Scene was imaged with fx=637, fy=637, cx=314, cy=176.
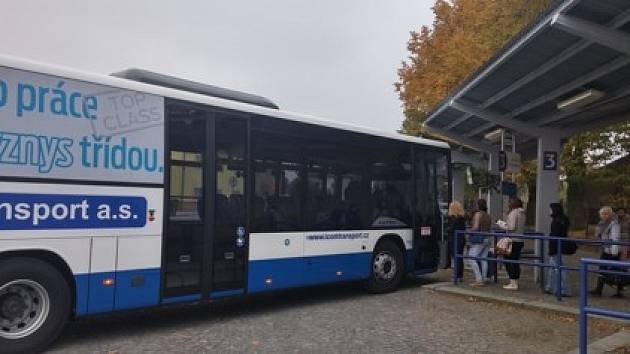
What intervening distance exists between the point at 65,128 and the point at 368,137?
18.3ft

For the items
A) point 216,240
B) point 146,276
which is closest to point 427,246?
point 216,240

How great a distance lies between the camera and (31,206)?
21.6 ft

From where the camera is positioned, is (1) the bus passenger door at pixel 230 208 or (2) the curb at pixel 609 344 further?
(1) the bus passenger door at pixel 230 208

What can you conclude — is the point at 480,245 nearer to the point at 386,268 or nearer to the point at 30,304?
the point at 386,268

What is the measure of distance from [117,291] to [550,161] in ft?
34.5

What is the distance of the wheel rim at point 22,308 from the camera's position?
6.53 meters

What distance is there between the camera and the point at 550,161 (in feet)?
47.3

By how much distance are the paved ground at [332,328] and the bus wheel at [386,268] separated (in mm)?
571

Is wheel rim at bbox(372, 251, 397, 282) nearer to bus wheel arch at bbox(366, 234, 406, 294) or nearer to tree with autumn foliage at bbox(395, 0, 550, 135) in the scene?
bus wheel arch at bbox(366, 234, 406, 294)

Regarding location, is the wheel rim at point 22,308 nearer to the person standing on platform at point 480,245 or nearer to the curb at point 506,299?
the curb at point 506,299

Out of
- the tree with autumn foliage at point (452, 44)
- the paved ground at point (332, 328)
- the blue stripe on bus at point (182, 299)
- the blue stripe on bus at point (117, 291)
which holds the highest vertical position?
the tree with autumn foliage at point (452, 44)

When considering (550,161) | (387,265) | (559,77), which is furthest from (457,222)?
(559,77)

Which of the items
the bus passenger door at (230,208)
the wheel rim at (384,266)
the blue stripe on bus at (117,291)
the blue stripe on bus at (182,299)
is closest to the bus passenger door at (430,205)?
the wheel rim at (384,266)

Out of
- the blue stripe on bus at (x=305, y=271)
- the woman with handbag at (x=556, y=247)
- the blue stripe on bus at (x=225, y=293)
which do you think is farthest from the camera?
the woman with handbag at (x=556, y=247)
